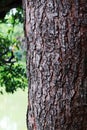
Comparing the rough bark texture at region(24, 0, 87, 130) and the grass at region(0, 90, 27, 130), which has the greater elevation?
the rough bark texture at region(24, 0, 87, 130)

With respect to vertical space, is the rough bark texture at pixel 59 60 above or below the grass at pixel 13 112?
above

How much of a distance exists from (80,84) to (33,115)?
31 cm

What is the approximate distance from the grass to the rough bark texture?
11.8 meters

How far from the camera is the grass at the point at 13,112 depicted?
14.9 metres

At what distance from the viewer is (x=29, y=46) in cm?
195

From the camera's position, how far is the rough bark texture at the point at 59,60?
1830mm

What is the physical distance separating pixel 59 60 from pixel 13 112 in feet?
51.8

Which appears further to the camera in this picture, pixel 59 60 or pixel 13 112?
pixel 13 112

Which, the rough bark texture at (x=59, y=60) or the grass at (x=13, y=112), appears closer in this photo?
the rough bark texture at (x=59, y=60)

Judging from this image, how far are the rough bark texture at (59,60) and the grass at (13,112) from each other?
38.8ft

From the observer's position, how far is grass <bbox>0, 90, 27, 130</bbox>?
14.9m

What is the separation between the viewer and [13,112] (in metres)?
17.4

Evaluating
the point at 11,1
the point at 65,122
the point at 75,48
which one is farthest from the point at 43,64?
the point at 11,1

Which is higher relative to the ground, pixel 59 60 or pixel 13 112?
pixel 59 60
